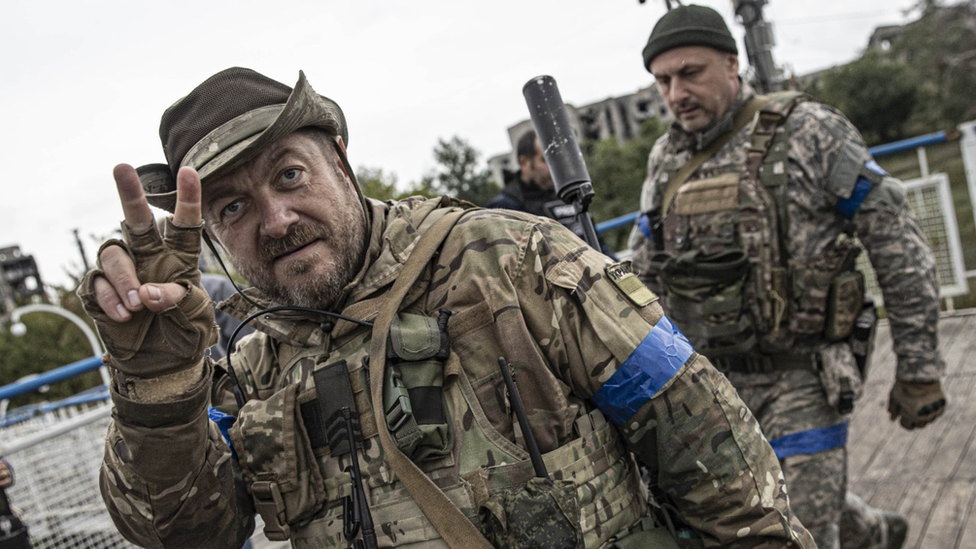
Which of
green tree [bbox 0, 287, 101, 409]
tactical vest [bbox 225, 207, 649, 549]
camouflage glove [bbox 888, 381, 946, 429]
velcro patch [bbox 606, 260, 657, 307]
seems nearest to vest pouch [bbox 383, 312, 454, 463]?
tactical vest [bbox 225, 207, 649, 549]

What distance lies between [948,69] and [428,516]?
42.0m

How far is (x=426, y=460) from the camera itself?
163 cm

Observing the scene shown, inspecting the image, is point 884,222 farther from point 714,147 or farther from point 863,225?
point 714,147

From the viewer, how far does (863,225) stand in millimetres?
2955

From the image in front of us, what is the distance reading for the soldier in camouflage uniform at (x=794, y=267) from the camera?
289cm

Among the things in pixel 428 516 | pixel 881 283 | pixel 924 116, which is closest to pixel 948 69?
pixel 924 116

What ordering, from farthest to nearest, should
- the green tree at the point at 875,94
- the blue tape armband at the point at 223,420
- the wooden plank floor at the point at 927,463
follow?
the green tree at the point at 875,94
the wooden plank floor at the point at 927,463
the blue tape armband at the point at 223,420

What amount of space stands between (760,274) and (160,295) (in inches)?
93.6

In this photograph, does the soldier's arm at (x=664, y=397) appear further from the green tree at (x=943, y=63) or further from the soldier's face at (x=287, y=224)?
→ the green tree at (x=943, y=63)

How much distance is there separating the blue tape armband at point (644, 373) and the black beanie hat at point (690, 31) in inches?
71.2

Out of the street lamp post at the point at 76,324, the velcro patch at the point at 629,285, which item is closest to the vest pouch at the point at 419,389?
the velcro patch at the point at 629,285

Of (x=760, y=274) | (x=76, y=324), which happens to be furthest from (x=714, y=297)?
(x=76, y=324)

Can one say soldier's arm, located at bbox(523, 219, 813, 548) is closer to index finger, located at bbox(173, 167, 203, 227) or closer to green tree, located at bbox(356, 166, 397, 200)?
index finger, located at bbox(173, 167, 203, 227)

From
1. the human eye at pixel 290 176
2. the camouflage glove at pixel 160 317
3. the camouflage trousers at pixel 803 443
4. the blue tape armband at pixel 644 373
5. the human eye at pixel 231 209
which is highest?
the human eye at pixel 290 176
